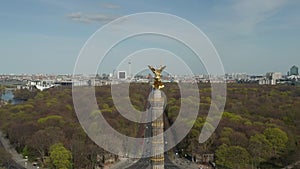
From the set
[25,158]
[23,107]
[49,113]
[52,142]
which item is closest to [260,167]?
[52,142]

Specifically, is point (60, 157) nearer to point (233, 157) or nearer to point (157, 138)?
point (233, 157)

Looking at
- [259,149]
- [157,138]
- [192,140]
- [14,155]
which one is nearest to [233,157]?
[259,149]

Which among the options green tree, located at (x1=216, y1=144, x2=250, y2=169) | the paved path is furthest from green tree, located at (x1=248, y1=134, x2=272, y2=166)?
the paved path

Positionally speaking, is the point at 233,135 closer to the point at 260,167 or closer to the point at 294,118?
the point at 260,167

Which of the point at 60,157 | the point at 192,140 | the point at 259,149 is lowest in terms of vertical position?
the point at 60,157

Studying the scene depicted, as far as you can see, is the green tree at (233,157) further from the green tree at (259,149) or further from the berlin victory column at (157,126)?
the berlin victory column at (157,126)

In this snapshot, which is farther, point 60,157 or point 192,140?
point 192,140
